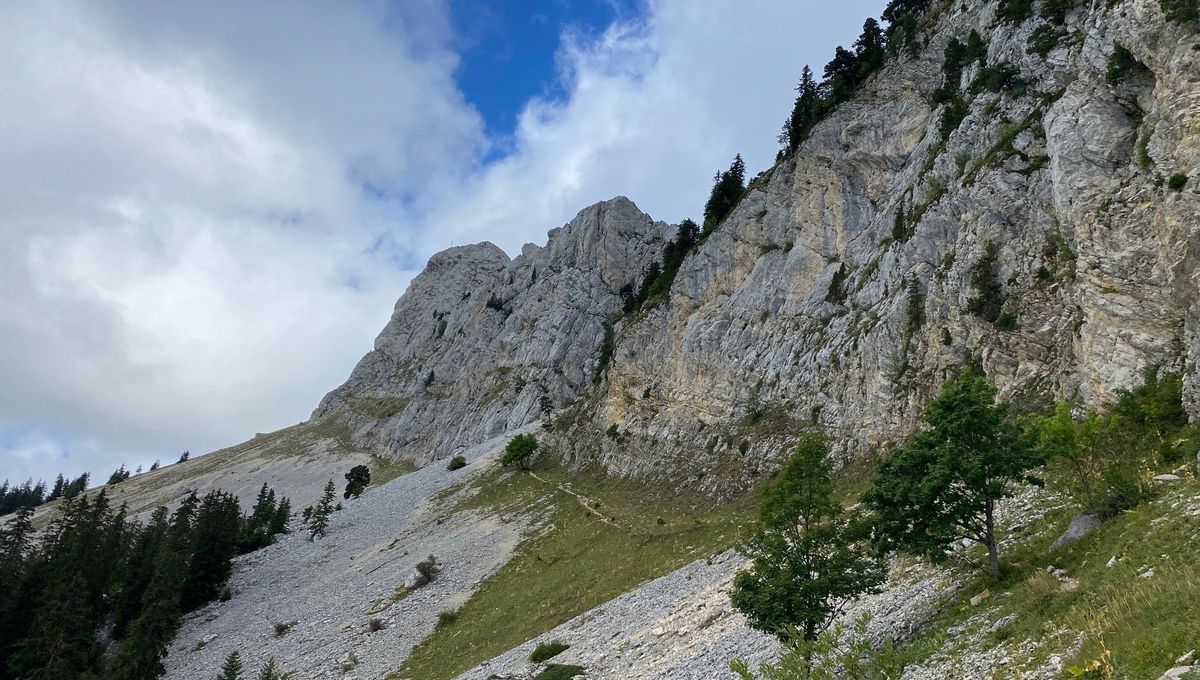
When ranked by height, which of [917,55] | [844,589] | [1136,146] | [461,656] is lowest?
[461,656]

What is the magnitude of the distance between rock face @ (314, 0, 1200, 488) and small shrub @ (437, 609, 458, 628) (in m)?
23.9

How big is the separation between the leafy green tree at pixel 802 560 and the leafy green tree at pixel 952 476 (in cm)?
129

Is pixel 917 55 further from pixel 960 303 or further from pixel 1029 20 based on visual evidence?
pixel 960 303

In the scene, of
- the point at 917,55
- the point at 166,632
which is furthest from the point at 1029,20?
the point at 166,632

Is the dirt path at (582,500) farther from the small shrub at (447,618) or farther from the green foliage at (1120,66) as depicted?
the green foliage at (1120,66)

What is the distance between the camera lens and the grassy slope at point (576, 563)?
38.4 metres

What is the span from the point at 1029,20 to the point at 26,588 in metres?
94.7

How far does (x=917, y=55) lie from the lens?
6775 centimetres

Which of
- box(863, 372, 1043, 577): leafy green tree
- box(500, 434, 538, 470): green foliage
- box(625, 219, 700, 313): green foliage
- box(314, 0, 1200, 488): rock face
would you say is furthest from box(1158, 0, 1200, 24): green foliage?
box(500, 434, 538, 470): green foliage

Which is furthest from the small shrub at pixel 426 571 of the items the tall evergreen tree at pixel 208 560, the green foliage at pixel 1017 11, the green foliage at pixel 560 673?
the green foliage at pixel 1017 11

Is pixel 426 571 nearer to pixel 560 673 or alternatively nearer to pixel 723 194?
pixel 560 673

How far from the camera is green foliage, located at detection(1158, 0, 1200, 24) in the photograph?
2986cm

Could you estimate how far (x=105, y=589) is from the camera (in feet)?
183

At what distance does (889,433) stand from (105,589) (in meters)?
68.0
